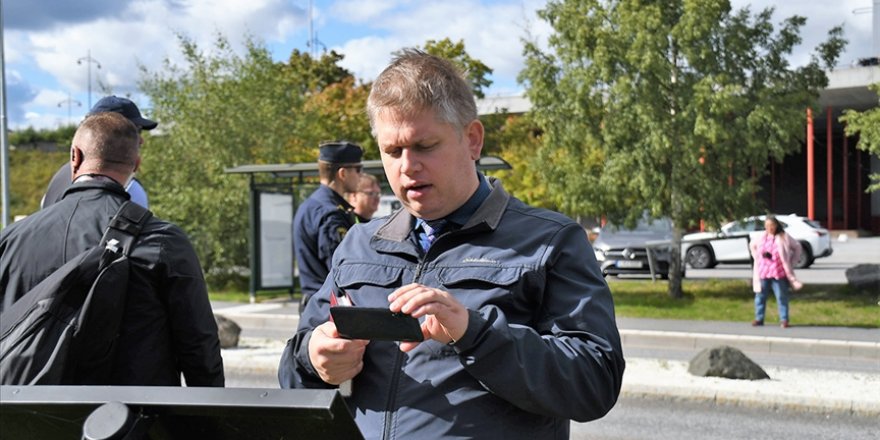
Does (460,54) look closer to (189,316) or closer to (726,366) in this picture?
(726,366)

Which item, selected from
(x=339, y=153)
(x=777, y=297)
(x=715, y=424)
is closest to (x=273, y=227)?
(x=777, y=297)

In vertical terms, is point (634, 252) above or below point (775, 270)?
below

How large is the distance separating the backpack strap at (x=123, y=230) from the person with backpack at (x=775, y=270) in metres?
12.6

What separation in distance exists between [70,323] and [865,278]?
1820cm

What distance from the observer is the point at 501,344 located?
1900 mm

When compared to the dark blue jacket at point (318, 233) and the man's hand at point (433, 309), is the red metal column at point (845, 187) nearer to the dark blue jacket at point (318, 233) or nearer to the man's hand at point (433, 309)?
the dark blue jacket at point (318, 233)

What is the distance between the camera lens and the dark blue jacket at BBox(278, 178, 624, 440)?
194 cm

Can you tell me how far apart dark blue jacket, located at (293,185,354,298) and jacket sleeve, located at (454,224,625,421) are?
3.94m

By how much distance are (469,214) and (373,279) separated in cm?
27

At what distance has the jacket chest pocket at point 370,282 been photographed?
2170 mm

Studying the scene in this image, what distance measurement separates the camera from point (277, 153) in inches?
882

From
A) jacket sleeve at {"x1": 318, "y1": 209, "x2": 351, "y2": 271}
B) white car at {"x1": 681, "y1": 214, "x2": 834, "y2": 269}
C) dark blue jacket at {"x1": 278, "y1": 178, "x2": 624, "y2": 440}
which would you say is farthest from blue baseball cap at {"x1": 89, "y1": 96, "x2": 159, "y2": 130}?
white car at {"x1": 681, "y1": 214, "x2": 834, "y2": 269}

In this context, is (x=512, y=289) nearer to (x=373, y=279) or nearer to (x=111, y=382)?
(x=373, y=279)

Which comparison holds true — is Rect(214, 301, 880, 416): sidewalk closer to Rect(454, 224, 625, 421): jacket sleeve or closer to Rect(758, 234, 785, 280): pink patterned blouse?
Rect(758, 234, 785, 280): pink patterned blouse
